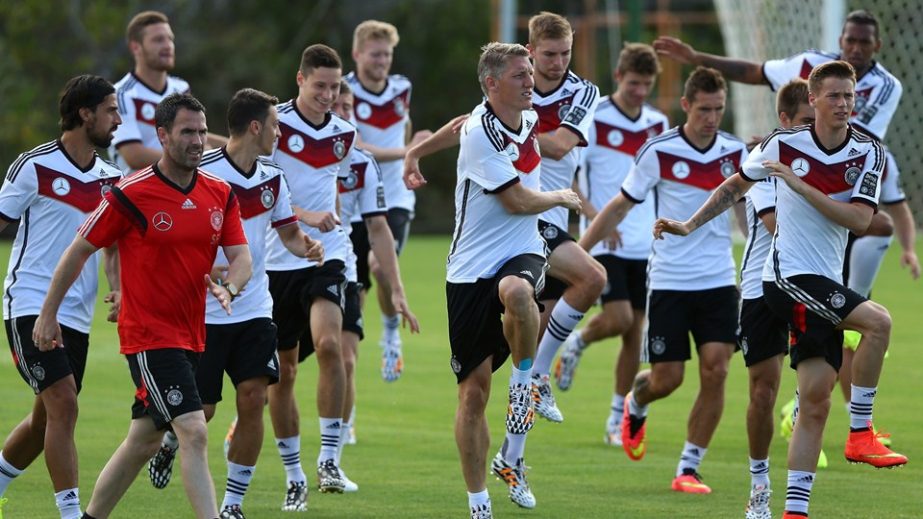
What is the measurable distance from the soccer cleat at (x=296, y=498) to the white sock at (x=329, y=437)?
56cm

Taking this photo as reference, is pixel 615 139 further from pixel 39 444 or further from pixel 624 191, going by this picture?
pixel 39 444

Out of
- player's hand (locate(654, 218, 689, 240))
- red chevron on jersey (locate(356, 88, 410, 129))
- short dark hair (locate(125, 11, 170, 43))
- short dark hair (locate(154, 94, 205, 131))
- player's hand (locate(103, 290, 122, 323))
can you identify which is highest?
short dark hair (locate(125, 11, 170, 43))

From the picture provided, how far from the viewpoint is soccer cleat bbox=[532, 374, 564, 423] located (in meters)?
9.83

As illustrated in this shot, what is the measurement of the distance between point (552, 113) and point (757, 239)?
1560mm

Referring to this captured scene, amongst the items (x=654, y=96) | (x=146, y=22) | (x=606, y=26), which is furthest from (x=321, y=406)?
(x=606, y=26)

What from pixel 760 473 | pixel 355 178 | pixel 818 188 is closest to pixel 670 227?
pixel 818 188

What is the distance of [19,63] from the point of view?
39.9 metres

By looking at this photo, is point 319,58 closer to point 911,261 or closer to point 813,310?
point 813,310

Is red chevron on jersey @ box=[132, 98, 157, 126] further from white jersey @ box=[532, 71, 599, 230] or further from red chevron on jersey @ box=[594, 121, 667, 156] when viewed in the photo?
red chevron on jersey @ box=[594, 121, 667, 156]

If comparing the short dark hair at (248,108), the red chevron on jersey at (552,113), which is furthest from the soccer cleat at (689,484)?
the short dark hair at (248,108)

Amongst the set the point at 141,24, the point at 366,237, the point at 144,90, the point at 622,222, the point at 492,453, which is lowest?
the point at 492,453

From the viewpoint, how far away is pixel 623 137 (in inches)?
458

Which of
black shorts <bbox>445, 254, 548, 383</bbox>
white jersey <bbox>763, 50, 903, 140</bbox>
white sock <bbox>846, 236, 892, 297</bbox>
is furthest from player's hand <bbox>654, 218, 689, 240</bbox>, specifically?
white sock <bbox>846, 236, 892, 297</bbox>

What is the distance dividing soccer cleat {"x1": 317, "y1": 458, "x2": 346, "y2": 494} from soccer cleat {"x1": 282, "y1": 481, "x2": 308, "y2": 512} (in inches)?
19.2
